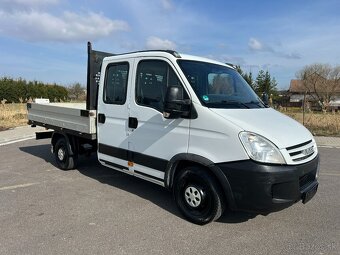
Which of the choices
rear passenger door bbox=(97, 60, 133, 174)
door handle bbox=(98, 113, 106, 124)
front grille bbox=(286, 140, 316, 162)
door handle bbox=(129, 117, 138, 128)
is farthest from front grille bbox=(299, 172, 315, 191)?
door handle bbox=(98, 113, 106, 124)

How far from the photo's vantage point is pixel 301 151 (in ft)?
14.3

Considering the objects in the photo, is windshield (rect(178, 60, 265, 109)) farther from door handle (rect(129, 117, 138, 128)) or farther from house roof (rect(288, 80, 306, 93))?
house roof (rect(288, 80, 306, 93))

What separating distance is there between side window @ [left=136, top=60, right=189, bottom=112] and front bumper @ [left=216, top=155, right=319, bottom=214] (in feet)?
4.51

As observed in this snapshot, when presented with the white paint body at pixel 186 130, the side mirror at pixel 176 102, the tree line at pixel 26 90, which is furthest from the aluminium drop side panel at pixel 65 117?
the tree line at pixel 26 90

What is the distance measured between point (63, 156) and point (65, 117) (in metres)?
0.95

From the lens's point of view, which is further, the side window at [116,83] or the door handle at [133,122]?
the side window at [116,83]

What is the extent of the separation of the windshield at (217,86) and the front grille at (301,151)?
3.06 feet

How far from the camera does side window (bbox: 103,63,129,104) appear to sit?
18.5ft

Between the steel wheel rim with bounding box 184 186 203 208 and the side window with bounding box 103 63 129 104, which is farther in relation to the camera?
the side window with bounding box 103 63 129 104

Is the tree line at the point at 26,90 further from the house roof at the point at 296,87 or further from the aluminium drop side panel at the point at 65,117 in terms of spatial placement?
the house roof at the point at 296,87

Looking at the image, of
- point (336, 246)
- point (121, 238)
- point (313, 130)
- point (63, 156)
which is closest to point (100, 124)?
point (63, 156)

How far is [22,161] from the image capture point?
8.74 metres

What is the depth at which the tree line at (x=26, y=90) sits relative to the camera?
43.9 metres

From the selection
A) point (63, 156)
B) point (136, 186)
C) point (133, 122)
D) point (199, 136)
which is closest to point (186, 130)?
point (199, 136)
